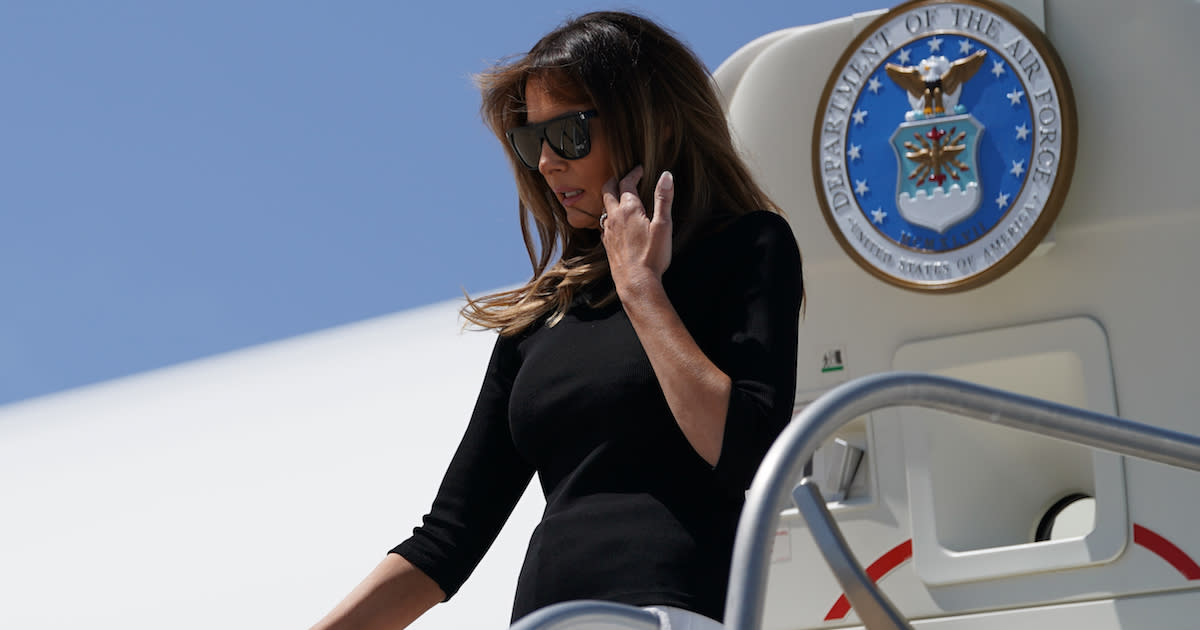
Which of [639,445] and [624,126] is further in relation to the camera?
[624,126]

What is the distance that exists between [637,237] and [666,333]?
18cm

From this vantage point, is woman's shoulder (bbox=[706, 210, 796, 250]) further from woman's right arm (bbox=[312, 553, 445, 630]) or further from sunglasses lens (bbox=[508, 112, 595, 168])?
woman's right arm (bbox=[312, 553, 445, 630])

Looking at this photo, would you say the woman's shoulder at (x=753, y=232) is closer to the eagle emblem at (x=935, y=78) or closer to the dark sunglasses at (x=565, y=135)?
the dark sunglasses at (x=565, y=135)

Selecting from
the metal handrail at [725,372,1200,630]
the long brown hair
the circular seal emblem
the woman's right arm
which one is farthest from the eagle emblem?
the woman's right arm

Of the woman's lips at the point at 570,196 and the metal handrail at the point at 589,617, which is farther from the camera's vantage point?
the woman's lips at the point at 570,196

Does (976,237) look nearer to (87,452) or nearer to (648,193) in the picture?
(648,193)

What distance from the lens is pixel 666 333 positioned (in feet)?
5.49

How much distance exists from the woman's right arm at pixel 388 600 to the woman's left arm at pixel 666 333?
1.49 feet

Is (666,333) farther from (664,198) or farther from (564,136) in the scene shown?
(564,136)

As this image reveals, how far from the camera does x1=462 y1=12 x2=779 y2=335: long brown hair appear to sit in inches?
76.3

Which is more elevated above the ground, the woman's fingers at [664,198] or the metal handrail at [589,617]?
the woman's fingers at [664,198]

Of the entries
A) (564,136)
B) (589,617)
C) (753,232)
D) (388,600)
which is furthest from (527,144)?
(589,617)

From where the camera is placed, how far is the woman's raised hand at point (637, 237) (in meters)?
1.76

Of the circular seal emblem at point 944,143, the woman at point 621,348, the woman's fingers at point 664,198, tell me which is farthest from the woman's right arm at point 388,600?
the circular seal emblem at point 944,143
